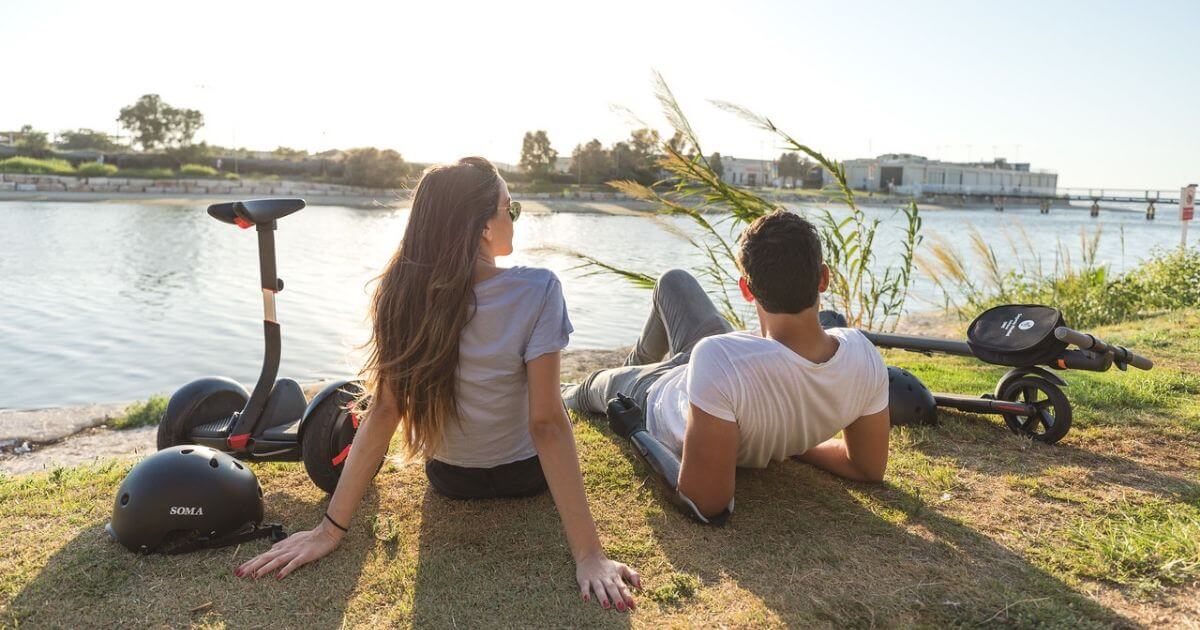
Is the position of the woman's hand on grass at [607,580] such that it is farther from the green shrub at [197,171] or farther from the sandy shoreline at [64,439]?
the green shrub at [197,171]

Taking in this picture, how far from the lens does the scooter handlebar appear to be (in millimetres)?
3381

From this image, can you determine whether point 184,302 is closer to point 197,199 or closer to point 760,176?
point 760,176

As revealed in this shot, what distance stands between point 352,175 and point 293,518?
62729 millimetres

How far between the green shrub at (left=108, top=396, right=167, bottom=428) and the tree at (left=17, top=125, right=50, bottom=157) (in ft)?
236

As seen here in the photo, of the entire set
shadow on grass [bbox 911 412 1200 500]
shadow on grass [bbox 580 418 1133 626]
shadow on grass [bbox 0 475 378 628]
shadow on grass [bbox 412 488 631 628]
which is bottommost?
shadow on grass [bbox 0 475 378 628]

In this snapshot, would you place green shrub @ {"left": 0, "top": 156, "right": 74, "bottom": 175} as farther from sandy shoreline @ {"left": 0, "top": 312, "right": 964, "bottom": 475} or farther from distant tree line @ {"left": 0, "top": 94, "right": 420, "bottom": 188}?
sandy shoreline @ {"left": 0, "top": 312, "right": 964, "bottom": 475}

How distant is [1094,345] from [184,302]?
43.0 ft

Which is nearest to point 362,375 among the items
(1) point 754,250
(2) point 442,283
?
(2) point 442,283

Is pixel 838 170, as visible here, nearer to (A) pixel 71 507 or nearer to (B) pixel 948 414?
(B) pixel 948 414

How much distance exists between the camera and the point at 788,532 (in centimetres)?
292

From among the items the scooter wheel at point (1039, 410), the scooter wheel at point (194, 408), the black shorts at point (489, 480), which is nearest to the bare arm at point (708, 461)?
the black shorts at point (489, 480)

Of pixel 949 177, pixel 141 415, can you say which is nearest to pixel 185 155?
pixel 141 415

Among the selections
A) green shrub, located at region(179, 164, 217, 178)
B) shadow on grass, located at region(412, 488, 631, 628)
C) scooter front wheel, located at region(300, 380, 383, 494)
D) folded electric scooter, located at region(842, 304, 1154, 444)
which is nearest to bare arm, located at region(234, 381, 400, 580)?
shadow on grass, located at region(412, 488, 631, 628)

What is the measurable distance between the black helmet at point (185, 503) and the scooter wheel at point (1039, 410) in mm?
3406
